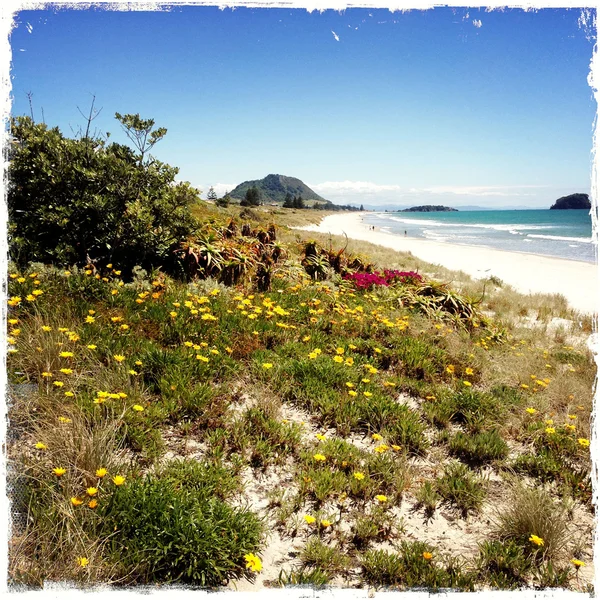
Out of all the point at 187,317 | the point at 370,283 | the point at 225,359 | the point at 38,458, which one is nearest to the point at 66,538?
the point at 38,458

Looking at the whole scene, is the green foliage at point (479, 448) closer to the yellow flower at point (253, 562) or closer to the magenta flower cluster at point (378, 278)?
the yellow flower at point (253, 562)

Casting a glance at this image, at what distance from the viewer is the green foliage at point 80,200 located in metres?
7.19

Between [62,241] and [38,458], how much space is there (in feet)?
17.4

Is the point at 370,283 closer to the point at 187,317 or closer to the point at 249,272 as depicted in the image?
the point at 249,272

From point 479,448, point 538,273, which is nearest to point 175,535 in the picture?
point 479,448

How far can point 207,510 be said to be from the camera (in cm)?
280

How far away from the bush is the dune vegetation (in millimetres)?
14

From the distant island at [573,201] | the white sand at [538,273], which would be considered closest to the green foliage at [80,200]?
the white sand at [538,273]

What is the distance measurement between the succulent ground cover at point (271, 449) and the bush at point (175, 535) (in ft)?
0.04

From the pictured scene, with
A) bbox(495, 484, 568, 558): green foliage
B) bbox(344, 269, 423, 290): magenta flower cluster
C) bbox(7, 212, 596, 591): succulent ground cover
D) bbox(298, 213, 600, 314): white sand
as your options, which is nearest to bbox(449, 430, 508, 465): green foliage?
bbox(7, 212, 596, 591): succulent ground cover

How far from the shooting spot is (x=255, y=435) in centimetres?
385

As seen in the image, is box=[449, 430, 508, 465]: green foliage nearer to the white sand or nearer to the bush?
the bush

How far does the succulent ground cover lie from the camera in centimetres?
263

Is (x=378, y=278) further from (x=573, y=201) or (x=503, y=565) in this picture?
(x=573, y=201)
